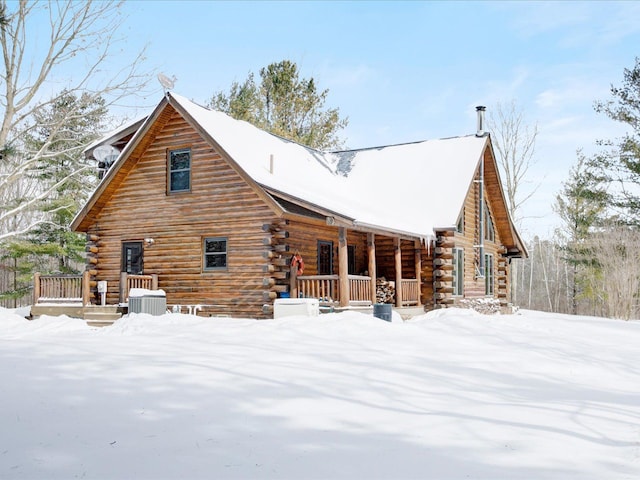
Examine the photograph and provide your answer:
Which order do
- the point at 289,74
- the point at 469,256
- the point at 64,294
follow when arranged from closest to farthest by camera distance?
the point at 64,294, the point at 469,256, the point at 289,74

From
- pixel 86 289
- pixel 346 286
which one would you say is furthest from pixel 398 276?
pixel 86 289

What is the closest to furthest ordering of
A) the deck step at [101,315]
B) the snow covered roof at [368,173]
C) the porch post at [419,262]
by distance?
the deck step at [101,315] → the snow covered roof at [368,173] → the porch post at [419,262]

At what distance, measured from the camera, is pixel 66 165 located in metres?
30.7

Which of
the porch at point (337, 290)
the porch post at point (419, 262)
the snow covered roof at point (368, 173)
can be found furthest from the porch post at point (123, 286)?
the porch post at point (419, 262)

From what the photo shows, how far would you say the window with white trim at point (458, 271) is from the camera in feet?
74.8

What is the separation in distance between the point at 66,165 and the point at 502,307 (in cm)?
2209

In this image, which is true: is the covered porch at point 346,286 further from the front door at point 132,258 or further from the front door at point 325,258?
the front door at point 132,258

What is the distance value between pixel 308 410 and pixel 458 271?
58.0ft

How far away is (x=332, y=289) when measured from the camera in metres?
17.0

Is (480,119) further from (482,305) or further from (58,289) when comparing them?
(58,289)

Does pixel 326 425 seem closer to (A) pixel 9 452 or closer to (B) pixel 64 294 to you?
(A) pixel 9 452

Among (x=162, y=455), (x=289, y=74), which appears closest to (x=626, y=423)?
(x=162, y=455)

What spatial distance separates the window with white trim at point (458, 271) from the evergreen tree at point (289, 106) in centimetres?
1806

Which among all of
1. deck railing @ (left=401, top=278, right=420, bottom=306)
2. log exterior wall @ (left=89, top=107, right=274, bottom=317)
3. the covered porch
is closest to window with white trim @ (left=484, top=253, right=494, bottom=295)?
deck railing @ (left=401, top=278, right=420, bottom=306)
